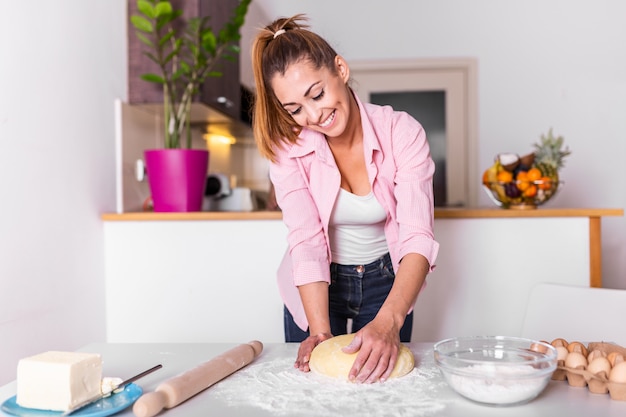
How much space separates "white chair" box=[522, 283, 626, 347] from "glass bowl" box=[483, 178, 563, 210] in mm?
663

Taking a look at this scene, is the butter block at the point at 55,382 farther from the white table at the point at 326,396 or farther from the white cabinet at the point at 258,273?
the white cabinet at the point at 258,273

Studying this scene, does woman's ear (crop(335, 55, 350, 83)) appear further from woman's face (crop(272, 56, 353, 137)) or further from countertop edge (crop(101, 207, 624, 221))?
countertop edge (crop(101, 207, 624, 221))

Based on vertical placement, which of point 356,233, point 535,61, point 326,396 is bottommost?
point 326,396

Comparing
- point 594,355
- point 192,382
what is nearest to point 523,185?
point 594,355

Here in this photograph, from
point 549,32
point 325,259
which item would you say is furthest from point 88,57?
point 549,32

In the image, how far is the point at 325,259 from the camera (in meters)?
1.41

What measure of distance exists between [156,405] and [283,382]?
0.22 m

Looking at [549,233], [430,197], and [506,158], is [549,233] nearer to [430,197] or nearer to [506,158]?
[506,158]

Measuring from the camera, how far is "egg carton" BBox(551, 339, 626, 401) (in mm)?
842

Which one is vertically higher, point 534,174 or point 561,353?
point 534,174

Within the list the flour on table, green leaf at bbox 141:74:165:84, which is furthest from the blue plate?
green leaf at bbox 141:74:165:84

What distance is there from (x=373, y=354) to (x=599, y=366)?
31 centimetres

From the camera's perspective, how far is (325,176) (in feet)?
4.65

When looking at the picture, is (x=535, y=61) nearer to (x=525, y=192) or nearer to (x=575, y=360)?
(x=525, y=192)
